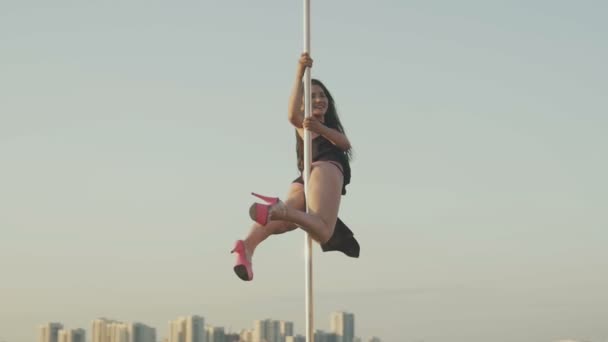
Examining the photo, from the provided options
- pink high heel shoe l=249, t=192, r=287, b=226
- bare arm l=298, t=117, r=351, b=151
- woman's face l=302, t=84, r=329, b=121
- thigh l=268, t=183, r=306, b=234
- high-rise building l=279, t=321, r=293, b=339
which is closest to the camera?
pink high heel shoe l=249, t=192, r=287, b=226

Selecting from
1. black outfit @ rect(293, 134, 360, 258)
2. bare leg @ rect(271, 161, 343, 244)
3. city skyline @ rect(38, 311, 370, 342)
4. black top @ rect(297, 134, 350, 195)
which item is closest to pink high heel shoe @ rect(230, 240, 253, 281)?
bare leg @ rect(271, 161, 343, 244)

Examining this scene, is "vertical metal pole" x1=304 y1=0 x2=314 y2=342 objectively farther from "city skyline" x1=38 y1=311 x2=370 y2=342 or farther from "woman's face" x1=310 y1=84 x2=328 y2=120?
"city skyline" x1=38 y1=311 x2=370 y2=342

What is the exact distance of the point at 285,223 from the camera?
26.0 feet

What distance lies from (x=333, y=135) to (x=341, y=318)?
6685cm

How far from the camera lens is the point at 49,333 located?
252 feet

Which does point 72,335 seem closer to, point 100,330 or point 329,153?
point 100,330

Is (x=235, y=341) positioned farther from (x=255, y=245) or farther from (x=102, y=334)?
(x=255, y=245)

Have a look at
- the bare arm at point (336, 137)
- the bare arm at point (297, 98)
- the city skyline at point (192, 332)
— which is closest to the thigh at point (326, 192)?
the bare arm at point (336, 137)

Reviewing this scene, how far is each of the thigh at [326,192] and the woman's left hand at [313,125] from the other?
0.77 ft

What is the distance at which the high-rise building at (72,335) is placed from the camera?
7619cm

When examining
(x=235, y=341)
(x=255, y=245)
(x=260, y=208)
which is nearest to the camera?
(x=260, y=208)

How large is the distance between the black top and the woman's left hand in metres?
0.19

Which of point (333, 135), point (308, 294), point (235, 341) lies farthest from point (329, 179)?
point (235, 341)

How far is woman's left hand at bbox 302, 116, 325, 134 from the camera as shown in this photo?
7758mm
